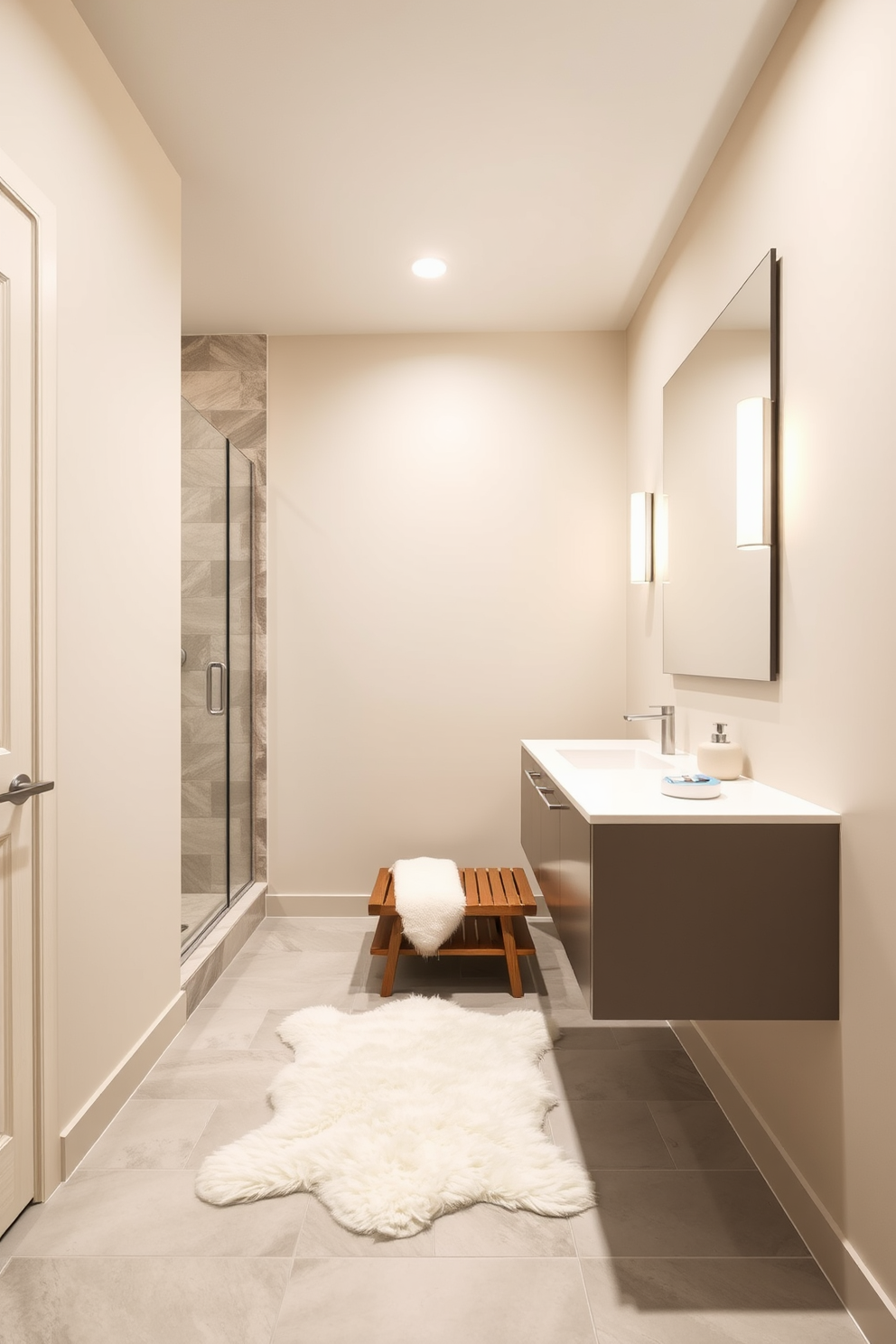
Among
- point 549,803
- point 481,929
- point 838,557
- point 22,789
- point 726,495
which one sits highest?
point 726,495

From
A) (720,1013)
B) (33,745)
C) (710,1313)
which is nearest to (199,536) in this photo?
(33,745)

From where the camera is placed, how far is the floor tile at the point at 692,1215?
5.08 feet

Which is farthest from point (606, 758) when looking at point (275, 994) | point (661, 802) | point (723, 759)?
point (275, 994)

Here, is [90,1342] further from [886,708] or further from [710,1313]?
[886,708]

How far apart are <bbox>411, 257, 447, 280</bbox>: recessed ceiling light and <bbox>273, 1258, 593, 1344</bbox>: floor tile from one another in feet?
9.92

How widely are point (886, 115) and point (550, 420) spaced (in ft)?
7.56

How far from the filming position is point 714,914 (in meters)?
1.50

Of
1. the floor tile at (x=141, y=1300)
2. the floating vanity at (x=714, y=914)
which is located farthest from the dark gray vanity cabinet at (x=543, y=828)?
the floor tile at (x=141, y=1300)

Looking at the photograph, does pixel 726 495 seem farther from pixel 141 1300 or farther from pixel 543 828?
pixel 141 1300

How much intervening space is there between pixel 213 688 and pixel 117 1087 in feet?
5.03

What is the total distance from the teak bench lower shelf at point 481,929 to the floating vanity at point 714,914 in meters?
1.32

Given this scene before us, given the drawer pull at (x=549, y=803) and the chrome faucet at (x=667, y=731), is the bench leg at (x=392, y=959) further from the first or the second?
the chrome faucet at (x=667, y=731)

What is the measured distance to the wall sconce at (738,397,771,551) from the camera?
185 cm

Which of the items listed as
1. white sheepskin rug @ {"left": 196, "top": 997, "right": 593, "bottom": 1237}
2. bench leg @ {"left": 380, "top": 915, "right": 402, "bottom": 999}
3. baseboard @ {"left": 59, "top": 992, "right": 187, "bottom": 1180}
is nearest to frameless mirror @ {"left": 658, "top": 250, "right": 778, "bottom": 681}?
white sheepskin rug @ {"left": 196, "top": 997, "right": 593, "bottom": 1237}
